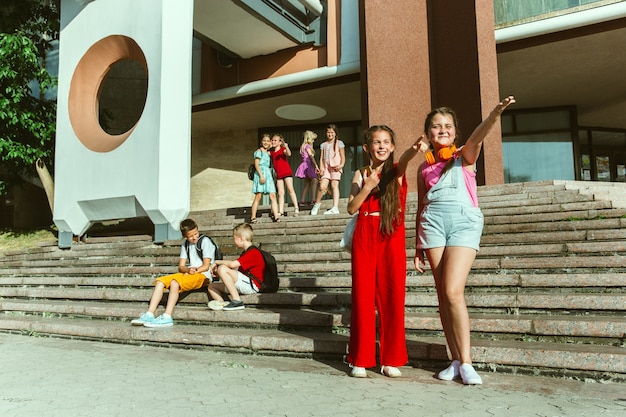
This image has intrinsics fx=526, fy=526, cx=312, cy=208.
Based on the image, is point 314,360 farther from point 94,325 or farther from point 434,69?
point 434,69

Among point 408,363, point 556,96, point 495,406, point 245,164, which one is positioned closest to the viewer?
point 495,406

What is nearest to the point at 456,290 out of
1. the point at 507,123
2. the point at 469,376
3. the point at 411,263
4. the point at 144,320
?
the point at 469,376

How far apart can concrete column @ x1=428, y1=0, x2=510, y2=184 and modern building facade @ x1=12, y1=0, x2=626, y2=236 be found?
29 mm

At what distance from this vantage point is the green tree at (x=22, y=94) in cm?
1274

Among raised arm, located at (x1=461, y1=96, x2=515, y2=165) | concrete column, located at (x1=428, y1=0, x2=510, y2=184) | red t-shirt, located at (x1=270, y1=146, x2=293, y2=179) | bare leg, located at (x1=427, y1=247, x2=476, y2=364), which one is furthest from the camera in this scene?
concrete column, located at (x1=428, y1=0, x2=510, y2=184)

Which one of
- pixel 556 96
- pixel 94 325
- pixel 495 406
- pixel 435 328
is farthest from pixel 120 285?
pixel 556 96

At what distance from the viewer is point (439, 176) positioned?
11.5ft

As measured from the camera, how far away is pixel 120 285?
7473 millimetres

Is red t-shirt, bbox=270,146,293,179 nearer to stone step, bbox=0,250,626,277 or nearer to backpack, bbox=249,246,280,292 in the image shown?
stone step, bbox=0,250,626,277

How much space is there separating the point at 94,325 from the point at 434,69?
9481mm

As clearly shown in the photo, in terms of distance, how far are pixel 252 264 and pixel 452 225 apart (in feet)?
9.68

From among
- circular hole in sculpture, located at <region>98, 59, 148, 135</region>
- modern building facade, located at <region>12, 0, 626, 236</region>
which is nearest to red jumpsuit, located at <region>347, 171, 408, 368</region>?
modern building facade, located at <region>12, 0, 626, 236</region>

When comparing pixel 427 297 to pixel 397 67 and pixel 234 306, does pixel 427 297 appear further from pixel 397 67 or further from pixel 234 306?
pixel 397 67

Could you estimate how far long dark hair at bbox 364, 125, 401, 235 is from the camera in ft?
11.9
